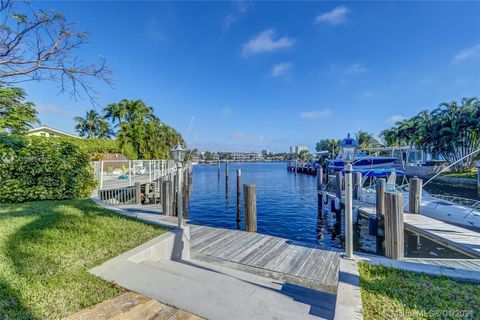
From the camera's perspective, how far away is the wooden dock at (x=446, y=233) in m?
5.36

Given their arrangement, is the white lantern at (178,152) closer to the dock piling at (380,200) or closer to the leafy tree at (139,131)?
the dock piling at (380,200)

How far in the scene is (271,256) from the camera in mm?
4840

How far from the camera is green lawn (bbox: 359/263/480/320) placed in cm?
246

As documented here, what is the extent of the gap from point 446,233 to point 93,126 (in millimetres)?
49296

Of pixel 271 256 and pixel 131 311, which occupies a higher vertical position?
pixel 131 311

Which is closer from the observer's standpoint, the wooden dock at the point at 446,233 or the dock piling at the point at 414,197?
the wooden dock at the point at 446,233

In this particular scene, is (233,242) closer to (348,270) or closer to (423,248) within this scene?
(348,270)

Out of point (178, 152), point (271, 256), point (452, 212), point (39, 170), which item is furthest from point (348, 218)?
point (39, 170)

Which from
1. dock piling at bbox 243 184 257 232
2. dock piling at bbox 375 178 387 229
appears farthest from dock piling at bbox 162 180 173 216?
dock piling at bbox 375 178 387 229

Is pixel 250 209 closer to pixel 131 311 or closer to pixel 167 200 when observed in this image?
pixel 167 200

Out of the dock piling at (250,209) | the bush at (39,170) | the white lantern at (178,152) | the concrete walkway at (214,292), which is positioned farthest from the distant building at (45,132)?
the concrete walkway at (214,292)

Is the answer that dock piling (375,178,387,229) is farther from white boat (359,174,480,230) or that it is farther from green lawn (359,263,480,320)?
green lawn (359,263,480,320)

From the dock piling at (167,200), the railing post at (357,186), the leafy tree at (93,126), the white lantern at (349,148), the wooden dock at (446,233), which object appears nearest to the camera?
the white lantern at (349,148)

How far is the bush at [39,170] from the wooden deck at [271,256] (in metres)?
6.74
